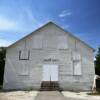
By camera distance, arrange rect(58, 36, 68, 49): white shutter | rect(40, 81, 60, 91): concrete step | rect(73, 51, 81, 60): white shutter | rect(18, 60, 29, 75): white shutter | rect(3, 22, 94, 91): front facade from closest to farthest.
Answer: rect(40, 81, 60, 91): concrete step, rect(3, 22, 94, 91): front facade, rect(18, 60, 29, 75): white shutter, rect(73, 51, 81, 60): white shutter, rect(58, 36, 68, 49): white shutter

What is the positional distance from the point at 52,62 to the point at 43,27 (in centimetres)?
407

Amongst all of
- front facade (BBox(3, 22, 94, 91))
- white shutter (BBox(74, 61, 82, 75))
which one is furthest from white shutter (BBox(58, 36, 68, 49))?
white shutter (BBox(74, 61, 82, 75))

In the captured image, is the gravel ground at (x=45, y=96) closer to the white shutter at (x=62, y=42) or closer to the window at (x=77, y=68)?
the window at (x=77, y=68)

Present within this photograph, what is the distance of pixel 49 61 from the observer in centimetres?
1970

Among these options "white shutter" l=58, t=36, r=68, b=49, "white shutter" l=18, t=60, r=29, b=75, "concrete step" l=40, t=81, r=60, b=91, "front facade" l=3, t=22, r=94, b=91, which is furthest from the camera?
"white shutter" l=58, t=36, r=68, b=49

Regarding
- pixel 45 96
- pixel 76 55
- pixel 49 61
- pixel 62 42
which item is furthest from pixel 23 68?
pixel 45 96

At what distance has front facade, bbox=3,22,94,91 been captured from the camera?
19.3 metres

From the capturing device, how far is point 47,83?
1912cm

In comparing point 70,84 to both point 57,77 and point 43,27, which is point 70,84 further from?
point 43,27

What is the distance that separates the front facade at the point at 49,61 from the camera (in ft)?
63.2

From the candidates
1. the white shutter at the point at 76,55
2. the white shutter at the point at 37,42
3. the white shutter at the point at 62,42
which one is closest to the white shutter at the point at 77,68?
the white shutter at the point at 76,55

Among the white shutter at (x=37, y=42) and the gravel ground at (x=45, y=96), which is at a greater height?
the white shutter at (x=37, y=42)

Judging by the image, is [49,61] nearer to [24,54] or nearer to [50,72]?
[50,72]

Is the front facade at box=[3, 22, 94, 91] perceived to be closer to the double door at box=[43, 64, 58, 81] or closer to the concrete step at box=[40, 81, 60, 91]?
the double door at box=[43, 64, 58, 81]
